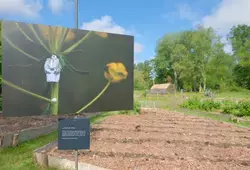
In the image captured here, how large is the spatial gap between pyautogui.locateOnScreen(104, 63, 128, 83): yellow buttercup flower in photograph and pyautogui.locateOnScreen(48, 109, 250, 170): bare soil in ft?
5.05

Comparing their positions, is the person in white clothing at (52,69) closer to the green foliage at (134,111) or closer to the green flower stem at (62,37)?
the green flower stem at (62,37)

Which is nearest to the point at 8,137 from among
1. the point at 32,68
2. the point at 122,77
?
the point at 32,68

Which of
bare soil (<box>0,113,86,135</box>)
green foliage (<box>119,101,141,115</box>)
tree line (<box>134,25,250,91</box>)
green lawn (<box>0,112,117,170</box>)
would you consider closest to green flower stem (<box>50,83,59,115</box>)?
green lawn (<box>0,112,117,170</box>)

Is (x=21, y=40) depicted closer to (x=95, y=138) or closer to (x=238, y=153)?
(x=95, y=138)

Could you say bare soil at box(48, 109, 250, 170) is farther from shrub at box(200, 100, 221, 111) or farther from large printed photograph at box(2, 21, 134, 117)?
shrub at box(200, 100, 221, 111)

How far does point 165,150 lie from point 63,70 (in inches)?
122

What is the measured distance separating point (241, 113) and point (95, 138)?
826 cm

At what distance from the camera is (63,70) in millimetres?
5941

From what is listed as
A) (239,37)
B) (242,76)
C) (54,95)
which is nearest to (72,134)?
(54,95)

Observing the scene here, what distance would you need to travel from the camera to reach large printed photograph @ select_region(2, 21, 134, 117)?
212 inches

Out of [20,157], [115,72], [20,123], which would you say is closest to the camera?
[20,157]

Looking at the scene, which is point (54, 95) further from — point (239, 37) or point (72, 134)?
point (239, 37)

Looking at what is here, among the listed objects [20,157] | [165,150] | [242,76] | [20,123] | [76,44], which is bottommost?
[20,157]

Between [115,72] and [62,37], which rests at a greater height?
[62,37]
